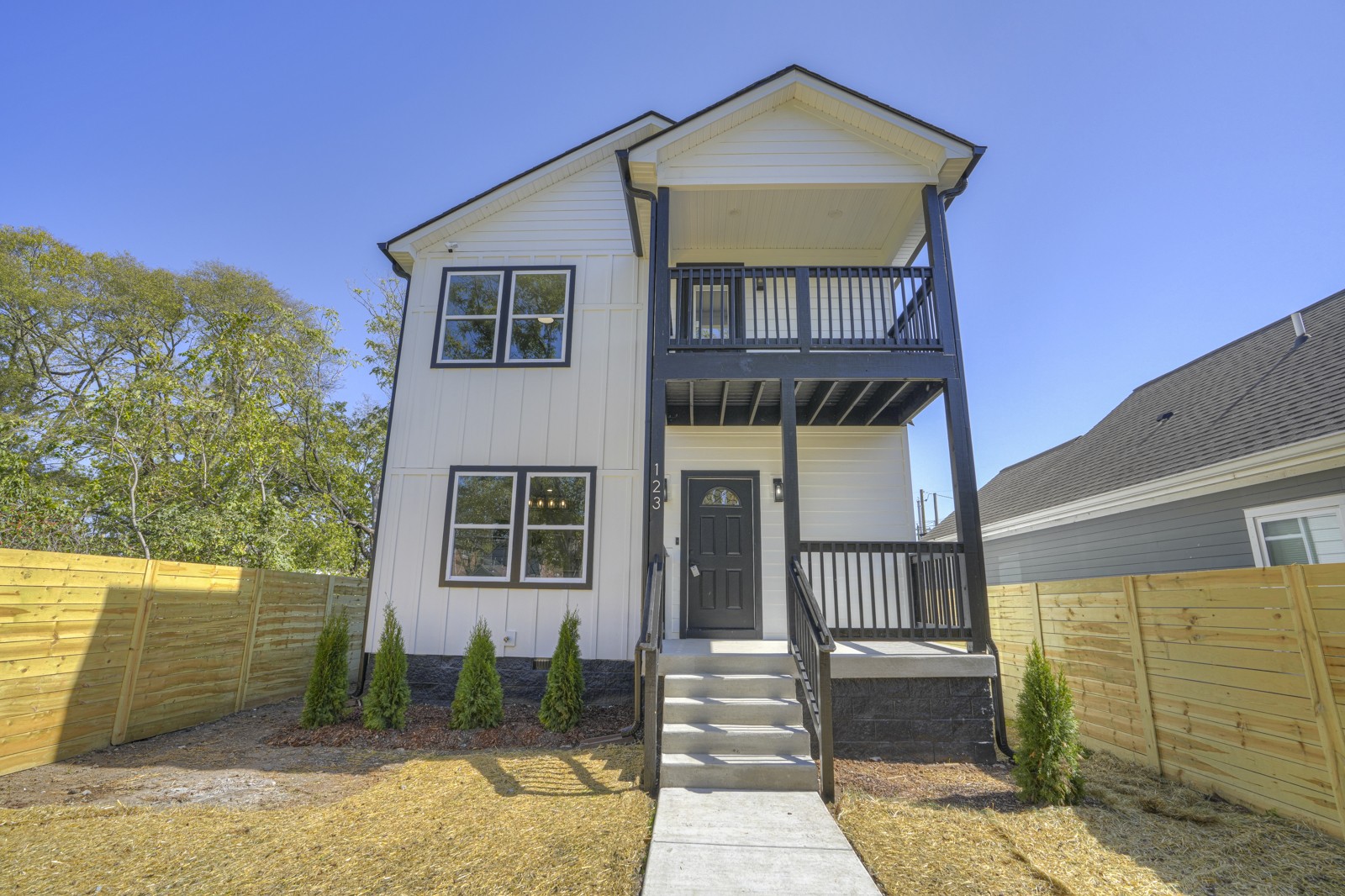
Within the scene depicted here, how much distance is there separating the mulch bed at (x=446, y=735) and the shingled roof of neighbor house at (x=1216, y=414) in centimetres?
877

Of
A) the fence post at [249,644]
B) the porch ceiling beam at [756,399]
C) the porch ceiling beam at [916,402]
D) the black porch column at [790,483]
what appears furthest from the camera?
the fence post at [249,644]

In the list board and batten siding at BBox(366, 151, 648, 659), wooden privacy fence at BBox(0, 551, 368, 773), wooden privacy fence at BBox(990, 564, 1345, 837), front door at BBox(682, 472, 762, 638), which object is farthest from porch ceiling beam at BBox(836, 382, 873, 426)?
wooden privacy fence at BBox(0, 551, 368, 773)

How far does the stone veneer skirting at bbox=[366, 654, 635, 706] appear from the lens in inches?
276

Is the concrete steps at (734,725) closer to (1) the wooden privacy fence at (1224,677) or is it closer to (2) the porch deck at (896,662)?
(2) the porch deck at (896,662)

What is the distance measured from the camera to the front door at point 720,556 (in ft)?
24.0

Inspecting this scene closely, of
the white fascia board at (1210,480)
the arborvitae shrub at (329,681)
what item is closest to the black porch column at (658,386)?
the arborvitae shrub at (329,681)

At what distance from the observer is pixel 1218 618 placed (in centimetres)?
415

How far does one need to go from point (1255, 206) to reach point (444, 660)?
1643 centimetres

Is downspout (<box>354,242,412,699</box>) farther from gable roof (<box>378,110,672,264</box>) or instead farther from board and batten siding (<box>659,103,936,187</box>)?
board and batten siding (<box>659,103,936,187</box>)

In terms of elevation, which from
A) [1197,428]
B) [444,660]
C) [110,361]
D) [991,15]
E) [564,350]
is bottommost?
[444,660]

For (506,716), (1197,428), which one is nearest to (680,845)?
(506,716)

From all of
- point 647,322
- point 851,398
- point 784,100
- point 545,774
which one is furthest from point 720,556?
point 784,100

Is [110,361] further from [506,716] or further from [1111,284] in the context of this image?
[1111,284]

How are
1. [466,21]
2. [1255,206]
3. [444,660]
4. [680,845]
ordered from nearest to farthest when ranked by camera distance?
[680,845] < [444,660] < [466,21] < [1255,206]
